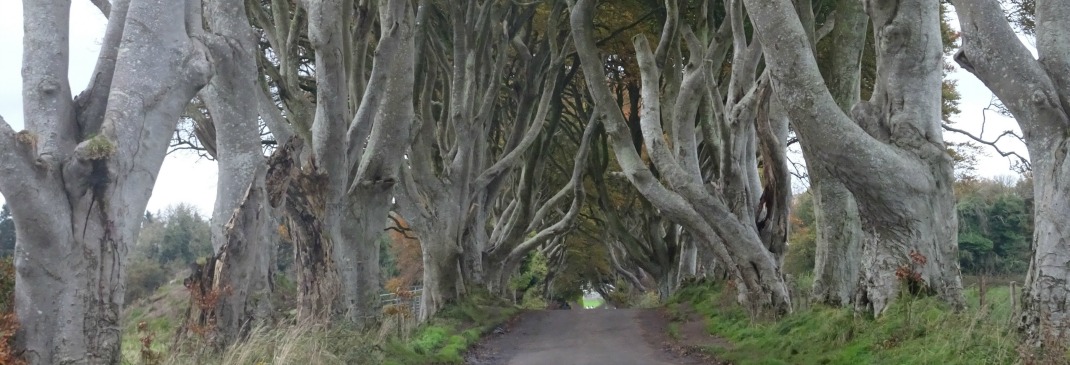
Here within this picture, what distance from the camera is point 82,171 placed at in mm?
5316

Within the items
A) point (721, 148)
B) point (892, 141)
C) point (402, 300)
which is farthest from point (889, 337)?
point (402, 300)

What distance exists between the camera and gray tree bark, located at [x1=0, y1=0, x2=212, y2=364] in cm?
518

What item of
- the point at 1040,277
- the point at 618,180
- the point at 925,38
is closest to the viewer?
the point at 1040,277

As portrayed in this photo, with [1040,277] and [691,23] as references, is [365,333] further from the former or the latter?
[691,23]

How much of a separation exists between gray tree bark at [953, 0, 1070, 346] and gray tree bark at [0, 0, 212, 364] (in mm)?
6319

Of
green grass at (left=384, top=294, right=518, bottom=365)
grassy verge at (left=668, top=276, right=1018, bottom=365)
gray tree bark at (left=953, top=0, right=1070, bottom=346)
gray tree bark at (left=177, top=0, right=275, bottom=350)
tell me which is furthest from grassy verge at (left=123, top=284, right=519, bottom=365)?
gray tree bark at (left=953, top=0, right=1070, bottom=346)

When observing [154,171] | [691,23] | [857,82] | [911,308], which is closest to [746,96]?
[857,82]

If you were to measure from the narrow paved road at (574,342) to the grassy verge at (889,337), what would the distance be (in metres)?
1.36

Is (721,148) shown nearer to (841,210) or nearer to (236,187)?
(841,210)

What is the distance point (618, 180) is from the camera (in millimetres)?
29391

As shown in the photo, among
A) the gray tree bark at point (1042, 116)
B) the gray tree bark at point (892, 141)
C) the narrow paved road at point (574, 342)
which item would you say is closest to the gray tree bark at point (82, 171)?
the gray tree bark at point (892, 141)

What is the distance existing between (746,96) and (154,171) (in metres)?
9.30

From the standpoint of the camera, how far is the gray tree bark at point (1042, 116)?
6418mm

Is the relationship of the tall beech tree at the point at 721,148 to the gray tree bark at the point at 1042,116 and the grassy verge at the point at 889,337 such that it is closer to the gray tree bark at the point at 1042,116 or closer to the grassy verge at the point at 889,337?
the grassy verge at the point at 889,337
